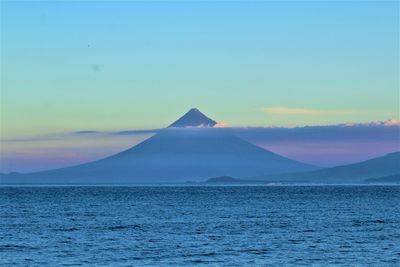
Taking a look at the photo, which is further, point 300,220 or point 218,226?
point 300,220

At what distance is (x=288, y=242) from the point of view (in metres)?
44.5

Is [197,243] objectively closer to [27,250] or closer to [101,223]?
[27,250]

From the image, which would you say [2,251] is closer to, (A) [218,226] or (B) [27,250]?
(B) [27,250]

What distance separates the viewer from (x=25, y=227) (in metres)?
55.1

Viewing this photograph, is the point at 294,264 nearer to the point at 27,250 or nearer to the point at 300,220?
the point at 27,250

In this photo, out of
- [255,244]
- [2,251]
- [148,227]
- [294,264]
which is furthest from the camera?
[148,227]

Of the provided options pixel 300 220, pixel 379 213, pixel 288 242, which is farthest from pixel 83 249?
pixel 379 213

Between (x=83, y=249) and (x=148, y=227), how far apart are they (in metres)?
14.0

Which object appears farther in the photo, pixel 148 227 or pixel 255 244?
pixel 148 227

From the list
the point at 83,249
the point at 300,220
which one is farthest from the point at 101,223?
the point at 83,249

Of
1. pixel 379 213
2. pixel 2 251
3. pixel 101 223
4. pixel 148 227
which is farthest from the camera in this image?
pixel 379 213

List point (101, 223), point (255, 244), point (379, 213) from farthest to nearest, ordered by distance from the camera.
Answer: point (379, 213)
point (101, 223)
point (255, 244)

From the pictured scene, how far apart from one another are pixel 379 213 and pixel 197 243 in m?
32.1

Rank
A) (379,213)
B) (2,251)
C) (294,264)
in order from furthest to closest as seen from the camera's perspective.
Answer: (379,213) < (2,251) < (294,264)
